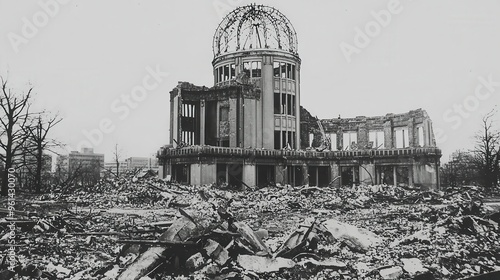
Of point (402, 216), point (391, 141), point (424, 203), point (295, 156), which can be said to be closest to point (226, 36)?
point (295, 156)

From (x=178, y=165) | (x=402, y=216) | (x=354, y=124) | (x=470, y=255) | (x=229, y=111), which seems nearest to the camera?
(x=470, y=255)

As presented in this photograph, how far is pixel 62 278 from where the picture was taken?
7.70 metres

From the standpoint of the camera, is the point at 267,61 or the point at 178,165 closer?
the point at 178,165

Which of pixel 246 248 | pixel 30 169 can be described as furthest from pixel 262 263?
pixel 30 169

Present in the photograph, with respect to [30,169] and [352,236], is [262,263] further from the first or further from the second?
[30,169]

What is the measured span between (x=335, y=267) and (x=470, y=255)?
413 centimetres

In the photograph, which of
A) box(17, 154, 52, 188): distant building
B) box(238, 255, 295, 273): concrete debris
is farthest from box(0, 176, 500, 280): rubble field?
Answer: box(17, 154, 52, 188): distant building

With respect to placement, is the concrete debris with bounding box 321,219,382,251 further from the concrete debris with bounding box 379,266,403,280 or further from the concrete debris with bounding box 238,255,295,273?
the concrete debris with bounding box 238,255,295,273

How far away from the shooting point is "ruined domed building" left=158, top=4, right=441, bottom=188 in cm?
3147

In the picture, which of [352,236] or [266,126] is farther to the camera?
[266,126]

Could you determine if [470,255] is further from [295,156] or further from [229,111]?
[229,111]

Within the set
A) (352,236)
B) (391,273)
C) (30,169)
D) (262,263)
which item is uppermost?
(30,169)

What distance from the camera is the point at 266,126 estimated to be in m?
35.5

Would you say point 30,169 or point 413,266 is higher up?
point 30,169
